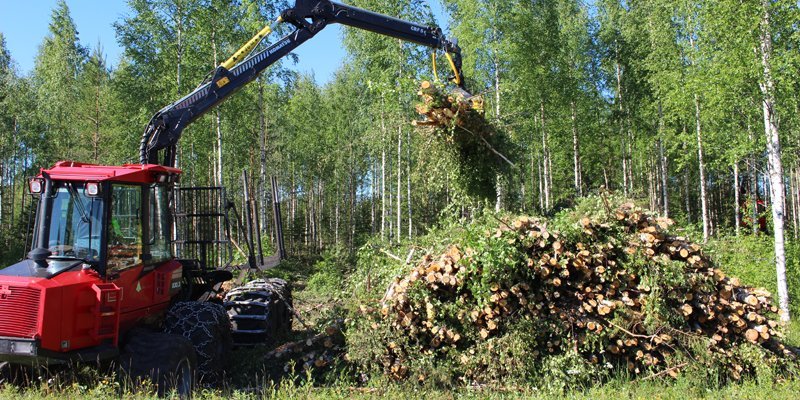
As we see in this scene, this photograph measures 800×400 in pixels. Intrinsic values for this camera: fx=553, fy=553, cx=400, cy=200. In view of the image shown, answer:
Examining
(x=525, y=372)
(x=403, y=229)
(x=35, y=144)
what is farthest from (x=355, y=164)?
(x=525, y=372)

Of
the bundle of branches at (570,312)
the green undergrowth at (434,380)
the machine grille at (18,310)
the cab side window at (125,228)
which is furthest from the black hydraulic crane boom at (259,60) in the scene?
the bundle of branches at (570,312)

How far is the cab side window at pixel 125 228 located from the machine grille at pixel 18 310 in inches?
29.1

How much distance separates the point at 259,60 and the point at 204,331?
12.9ft

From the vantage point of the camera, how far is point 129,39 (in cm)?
1806

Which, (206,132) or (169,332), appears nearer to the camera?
(169,332)

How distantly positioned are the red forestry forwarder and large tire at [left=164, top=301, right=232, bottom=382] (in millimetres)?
12

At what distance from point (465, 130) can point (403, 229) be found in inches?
637

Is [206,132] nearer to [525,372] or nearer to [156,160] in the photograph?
[156,160]

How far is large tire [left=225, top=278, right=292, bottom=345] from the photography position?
7.57 meters

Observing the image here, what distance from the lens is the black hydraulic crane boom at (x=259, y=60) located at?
7.30 meters

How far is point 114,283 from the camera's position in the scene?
5.52m

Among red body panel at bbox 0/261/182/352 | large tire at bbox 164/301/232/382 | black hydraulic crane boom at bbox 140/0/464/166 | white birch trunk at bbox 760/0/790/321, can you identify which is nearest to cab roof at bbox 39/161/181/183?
red body panel at bbox 0/261/182/352

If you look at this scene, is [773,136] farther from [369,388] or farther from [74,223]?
[74,223]

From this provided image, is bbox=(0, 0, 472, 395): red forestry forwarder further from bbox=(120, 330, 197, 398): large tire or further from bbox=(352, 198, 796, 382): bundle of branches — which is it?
bbox=(352, 198, 796, 382): bundle of branches
